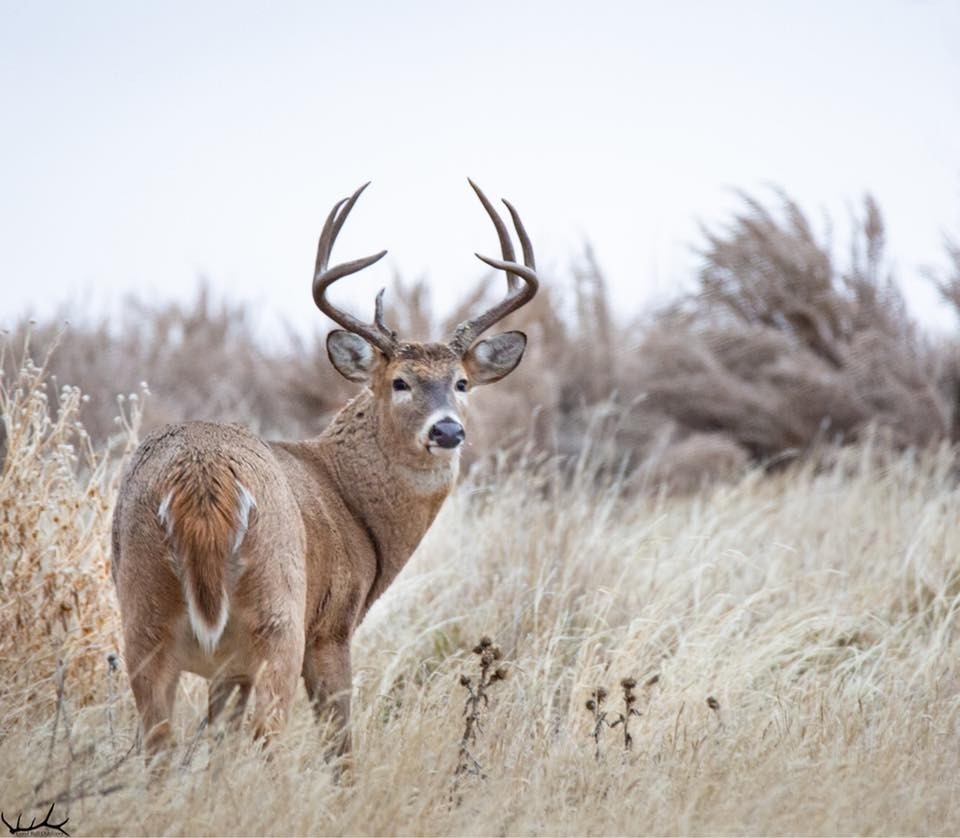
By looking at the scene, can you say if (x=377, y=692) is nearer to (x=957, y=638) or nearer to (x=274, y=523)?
(x=274, y=523)

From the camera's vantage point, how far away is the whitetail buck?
416cm

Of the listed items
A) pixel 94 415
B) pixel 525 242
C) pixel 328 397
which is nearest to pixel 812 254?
pixel 328 397

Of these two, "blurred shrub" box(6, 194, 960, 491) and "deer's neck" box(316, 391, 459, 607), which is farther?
"blurred shrub" box(6, 194, 960, 491)

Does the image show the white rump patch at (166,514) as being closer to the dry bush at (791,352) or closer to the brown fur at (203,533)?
the brown fur at (203,533)

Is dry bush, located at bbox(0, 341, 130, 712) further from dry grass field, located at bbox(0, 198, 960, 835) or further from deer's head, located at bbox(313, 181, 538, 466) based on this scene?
deer's head, located at bbox(313, 181, 538, 466)

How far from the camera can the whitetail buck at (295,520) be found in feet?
13.6

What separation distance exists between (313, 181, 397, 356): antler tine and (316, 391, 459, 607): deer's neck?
0.27 meters

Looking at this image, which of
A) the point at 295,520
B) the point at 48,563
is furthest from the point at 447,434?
the point at 48,563

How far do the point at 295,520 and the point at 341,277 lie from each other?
1.27 m

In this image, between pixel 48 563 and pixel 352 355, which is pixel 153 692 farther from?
pixel 352 355

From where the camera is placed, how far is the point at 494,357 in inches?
239

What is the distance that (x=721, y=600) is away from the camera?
6.64 meters

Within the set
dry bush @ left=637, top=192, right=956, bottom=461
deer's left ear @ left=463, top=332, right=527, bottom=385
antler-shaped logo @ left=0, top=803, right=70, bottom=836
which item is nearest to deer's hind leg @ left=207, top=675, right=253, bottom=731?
antler-shaped logo @ left=0, top=803, right=70, bottom=836

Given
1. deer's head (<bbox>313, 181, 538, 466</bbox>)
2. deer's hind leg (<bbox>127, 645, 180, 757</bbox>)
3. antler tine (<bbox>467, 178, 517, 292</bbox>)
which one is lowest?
deer's hind leg (<bbox>127, 645, 180, 757</bbox>)
